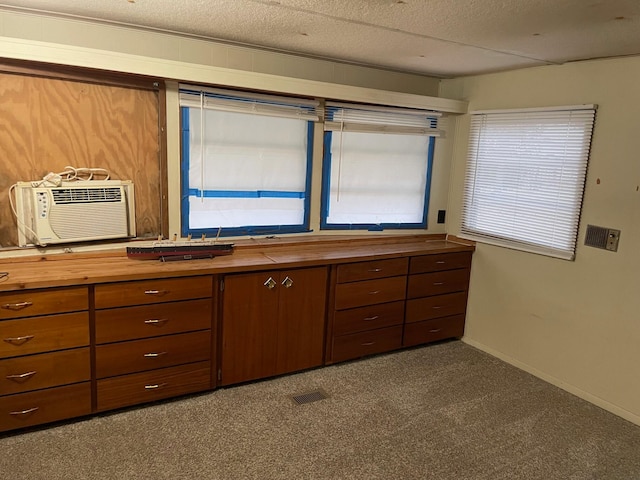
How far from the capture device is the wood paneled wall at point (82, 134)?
259 cm

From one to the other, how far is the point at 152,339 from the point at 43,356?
0.54 m

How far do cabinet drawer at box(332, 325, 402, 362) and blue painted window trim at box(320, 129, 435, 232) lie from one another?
2.86 feet

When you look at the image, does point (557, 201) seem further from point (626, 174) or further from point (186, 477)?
point (186, 477)

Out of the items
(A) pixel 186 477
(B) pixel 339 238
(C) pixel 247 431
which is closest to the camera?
(A) pixel 186 477

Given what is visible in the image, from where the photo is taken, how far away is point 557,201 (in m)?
3.29

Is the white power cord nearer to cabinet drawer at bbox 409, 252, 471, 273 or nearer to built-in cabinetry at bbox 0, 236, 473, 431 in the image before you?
built-in cabinetry at bbox 0, 236, 473, 431

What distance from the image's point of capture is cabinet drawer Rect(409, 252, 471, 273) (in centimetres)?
364

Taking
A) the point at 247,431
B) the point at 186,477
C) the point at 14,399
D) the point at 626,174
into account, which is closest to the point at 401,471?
the point at 247,431

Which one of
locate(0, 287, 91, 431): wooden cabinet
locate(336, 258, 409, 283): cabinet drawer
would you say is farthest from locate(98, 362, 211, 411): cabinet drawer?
locate(336, 258, 409, 283): cabinet drawer

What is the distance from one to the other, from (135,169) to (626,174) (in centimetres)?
310

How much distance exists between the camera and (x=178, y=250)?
2867mm

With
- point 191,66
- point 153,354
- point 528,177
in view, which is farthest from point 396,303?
point 191,66

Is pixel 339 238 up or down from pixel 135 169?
down

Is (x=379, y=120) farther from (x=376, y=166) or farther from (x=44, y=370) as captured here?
(x=44, y=370)
